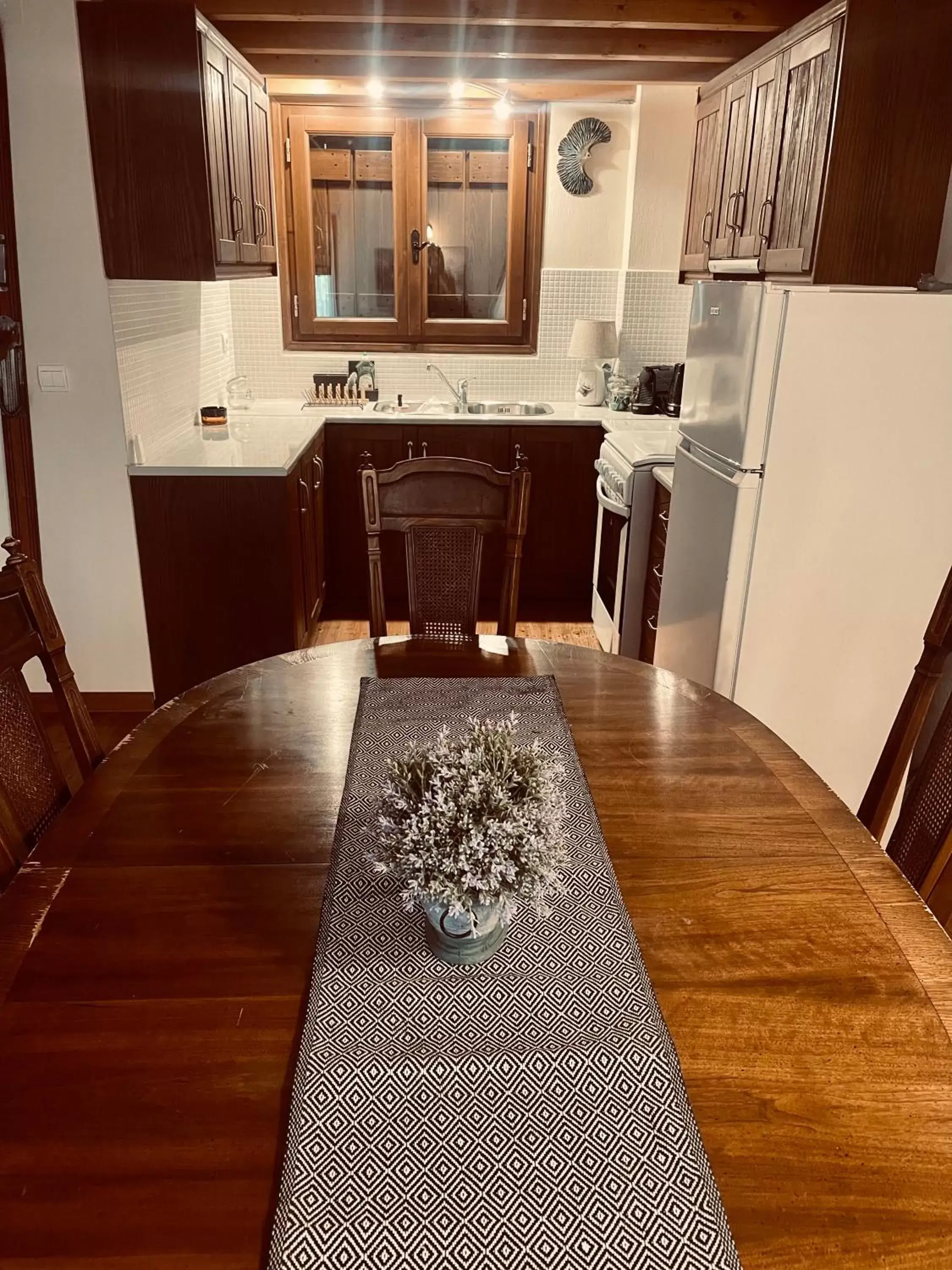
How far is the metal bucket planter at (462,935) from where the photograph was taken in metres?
1.02

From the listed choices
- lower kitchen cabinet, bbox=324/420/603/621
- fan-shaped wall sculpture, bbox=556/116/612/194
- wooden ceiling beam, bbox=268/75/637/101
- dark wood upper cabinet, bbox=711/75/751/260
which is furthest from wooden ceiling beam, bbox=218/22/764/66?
lower kitchen cabinet, bbox=324/420/603/621

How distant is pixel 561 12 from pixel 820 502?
195 centimetres

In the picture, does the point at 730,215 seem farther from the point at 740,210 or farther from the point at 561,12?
the point at 561,12

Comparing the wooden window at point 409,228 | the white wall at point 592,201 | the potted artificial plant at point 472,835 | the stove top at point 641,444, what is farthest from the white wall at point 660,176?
the potted artificial plant at point 472,835

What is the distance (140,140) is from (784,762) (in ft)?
9.02

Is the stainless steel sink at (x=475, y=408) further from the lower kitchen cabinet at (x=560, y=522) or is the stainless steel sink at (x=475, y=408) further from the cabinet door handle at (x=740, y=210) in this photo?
the cabinet door handle at (x=740, y=210)

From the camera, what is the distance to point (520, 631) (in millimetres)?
4375

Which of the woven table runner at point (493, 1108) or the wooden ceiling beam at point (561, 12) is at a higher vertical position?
the wooden ceiling beam at point (561, 12)

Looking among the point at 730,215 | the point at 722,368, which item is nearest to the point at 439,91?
the point at 730,215

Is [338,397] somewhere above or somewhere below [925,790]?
above

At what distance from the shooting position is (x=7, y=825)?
1278mm

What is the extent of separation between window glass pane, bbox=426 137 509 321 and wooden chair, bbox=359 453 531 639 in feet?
9.63

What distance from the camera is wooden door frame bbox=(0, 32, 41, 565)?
289 centimetres

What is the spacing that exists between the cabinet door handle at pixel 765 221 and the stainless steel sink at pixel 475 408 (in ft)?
5.86
